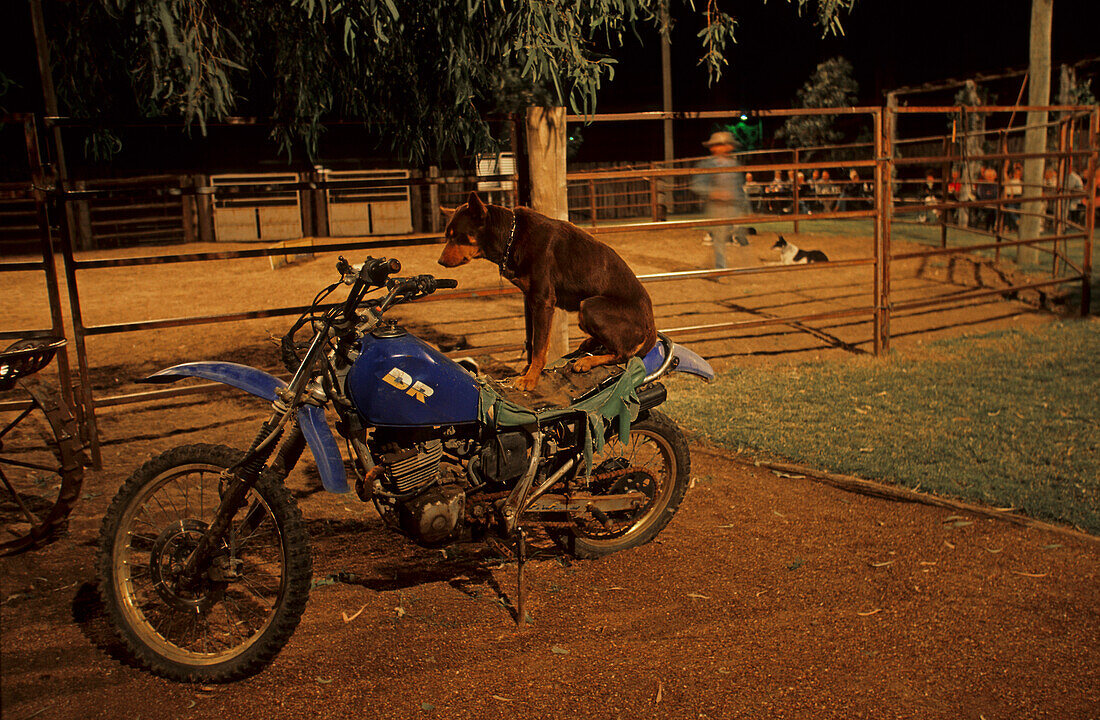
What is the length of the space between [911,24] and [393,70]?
78.2 ft

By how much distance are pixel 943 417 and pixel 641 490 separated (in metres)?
2.76

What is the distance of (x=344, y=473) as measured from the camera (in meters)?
2.71

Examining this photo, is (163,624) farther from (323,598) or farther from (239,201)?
(239,201)

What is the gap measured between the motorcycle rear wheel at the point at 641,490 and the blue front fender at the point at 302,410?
1.10 metres

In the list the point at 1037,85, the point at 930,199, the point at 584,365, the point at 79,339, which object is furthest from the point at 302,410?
the point at 930,199

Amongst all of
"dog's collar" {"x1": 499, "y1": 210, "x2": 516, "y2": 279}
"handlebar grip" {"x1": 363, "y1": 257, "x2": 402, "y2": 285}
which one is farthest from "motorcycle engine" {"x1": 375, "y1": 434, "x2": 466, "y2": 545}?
"dog's collar" {"x1": 499, "y1": 210, "x2": 516, "y2": 279}

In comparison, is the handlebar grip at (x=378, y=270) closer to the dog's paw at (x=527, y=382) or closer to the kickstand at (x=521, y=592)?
the dog's paw at (x=527, y=382)

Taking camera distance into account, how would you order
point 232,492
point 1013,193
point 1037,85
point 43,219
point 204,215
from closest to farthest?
1. point 232,492
2. point 43,219
3. point 1037,85
4. point 1013,193
5. point 204,215

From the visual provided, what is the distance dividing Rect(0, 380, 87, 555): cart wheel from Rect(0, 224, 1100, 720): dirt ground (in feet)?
0.40

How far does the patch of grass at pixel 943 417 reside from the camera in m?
4.12

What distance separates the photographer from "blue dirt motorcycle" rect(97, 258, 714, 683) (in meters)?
2.52

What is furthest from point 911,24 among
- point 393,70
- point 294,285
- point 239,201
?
point 393,70

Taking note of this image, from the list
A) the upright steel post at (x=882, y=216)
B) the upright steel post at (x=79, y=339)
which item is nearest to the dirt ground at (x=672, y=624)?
the upright steel post at (x=79, y=339)

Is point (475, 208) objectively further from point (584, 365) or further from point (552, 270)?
point (584, 365)
